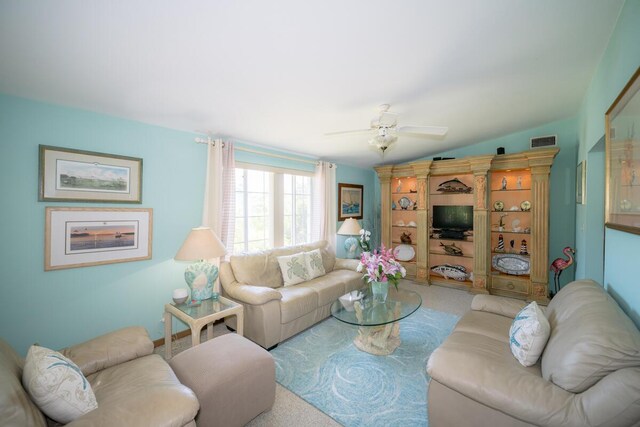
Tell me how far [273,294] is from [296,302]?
0.99 ft

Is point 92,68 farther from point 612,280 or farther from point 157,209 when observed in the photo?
point 612,280

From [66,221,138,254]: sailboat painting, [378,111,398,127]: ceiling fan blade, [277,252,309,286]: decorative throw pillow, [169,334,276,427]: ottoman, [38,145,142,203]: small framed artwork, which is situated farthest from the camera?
[277,252,309,286]: decorative throw pillow

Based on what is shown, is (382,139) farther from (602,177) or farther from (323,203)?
(323,203)

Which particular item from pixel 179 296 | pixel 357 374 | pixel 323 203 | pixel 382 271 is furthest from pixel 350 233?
pixel 179 296

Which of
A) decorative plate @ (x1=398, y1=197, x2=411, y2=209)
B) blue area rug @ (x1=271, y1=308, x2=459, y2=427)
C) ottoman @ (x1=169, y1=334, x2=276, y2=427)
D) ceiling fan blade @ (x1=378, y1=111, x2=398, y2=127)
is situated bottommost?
blue area rug @ (x1=271, y1=308, x2=459, y2=427)

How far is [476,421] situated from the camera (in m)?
1.43

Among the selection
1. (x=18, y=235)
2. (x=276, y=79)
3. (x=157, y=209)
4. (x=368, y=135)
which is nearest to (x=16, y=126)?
(x=18, y=235)

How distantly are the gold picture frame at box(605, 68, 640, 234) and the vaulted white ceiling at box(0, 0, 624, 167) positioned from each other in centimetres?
65

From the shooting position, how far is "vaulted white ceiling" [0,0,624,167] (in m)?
1.37

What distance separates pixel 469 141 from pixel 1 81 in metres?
5.48

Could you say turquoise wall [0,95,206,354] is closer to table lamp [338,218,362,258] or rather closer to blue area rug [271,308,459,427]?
blue area rug [271,308,459,427]

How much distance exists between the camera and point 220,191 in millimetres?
3102

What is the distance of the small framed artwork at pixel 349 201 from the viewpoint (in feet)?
16.8

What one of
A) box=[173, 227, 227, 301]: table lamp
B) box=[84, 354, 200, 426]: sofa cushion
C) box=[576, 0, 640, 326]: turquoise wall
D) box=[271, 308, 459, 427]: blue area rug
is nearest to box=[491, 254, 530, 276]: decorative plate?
box=[576, 0, 640, 326]: turquoise wall
